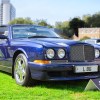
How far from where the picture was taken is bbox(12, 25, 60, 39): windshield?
279 inches

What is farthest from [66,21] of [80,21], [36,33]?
[36,33]

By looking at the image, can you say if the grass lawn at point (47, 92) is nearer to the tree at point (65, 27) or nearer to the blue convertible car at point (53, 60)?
the blue convertible car at point (53, 60)

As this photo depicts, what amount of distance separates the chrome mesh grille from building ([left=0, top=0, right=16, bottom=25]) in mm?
87806

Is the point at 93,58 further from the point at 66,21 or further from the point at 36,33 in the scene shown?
the point at 66,21

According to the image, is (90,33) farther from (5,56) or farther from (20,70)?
(20,70)

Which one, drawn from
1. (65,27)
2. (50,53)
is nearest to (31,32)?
(50,53)

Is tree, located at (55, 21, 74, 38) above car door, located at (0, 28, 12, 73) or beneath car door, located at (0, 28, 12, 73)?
above

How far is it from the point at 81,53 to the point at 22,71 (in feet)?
4.04

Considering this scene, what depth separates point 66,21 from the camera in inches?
3509

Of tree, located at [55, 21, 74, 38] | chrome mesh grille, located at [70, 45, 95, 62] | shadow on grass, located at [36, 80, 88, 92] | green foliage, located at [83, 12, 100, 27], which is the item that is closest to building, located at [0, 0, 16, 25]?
tree, located at [55, 21, 74, 38]

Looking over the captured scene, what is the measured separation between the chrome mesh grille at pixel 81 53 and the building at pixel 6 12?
288 feet

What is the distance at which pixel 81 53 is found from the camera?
6004 mm

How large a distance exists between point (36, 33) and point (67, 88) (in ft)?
6.02

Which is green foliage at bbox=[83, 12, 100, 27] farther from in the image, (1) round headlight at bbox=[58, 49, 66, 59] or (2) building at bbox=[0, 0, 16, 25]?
(1) round headlight at bbox=[58, 49, 66, 59]
